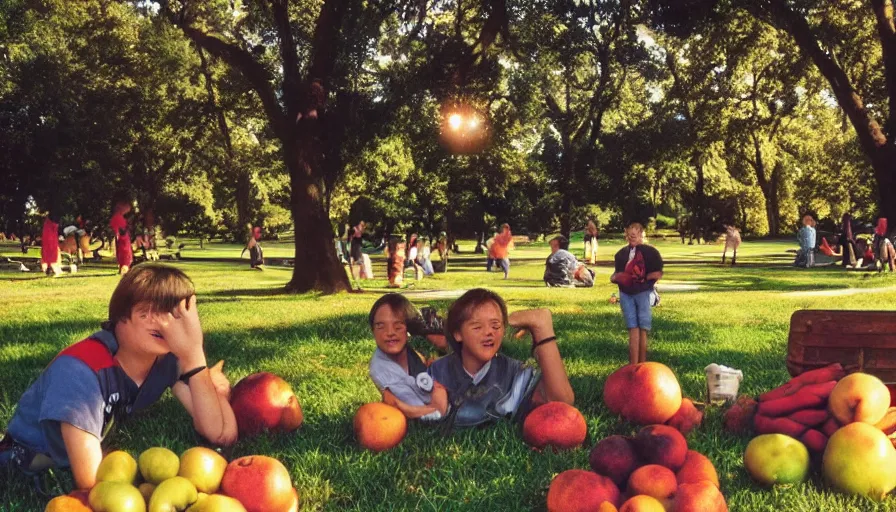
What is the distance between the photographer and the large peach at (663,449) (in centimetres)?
346

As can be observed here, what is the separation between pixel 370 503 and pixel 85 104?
35.9 meters

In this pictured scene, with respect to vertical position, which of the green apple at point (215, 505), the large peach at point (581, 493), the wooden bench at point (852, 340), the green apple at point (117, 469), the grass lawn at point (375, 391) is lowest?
the grass lawn at point (375, 391)

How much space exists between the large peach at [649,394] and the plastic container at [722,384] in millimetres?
910

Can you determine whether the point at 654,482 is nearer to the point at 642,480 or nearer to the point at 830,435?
the point at 642,480

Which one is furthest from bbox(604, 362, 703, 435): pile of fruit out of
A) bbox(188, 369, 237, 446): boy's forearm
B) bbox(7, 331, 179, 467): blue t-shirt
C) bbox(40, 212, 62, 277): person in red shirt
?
bbox(40, 212, 62, 277): person in red shirt

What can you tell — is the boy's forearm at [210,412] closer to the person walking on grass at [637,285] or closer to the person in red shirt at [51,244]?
the person walking on grass at [637,285]

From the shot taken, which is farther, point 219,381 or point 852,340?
point 852,340

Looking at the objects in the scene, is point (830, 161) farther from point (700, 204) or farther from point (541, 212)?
point (541, 212)

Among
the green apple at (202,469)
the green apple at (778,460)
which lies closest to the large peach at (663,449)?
the green apple at (778,460)

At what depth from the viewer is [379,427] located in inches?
177

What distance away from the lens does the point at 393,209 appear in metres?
49.2

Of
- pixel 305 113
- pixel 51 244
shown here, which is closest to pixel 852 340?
pixel 305 113

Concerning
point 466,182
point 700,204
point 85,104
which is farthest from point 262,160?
point 700,204

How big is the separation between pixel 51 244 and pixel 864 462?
1026 inches
